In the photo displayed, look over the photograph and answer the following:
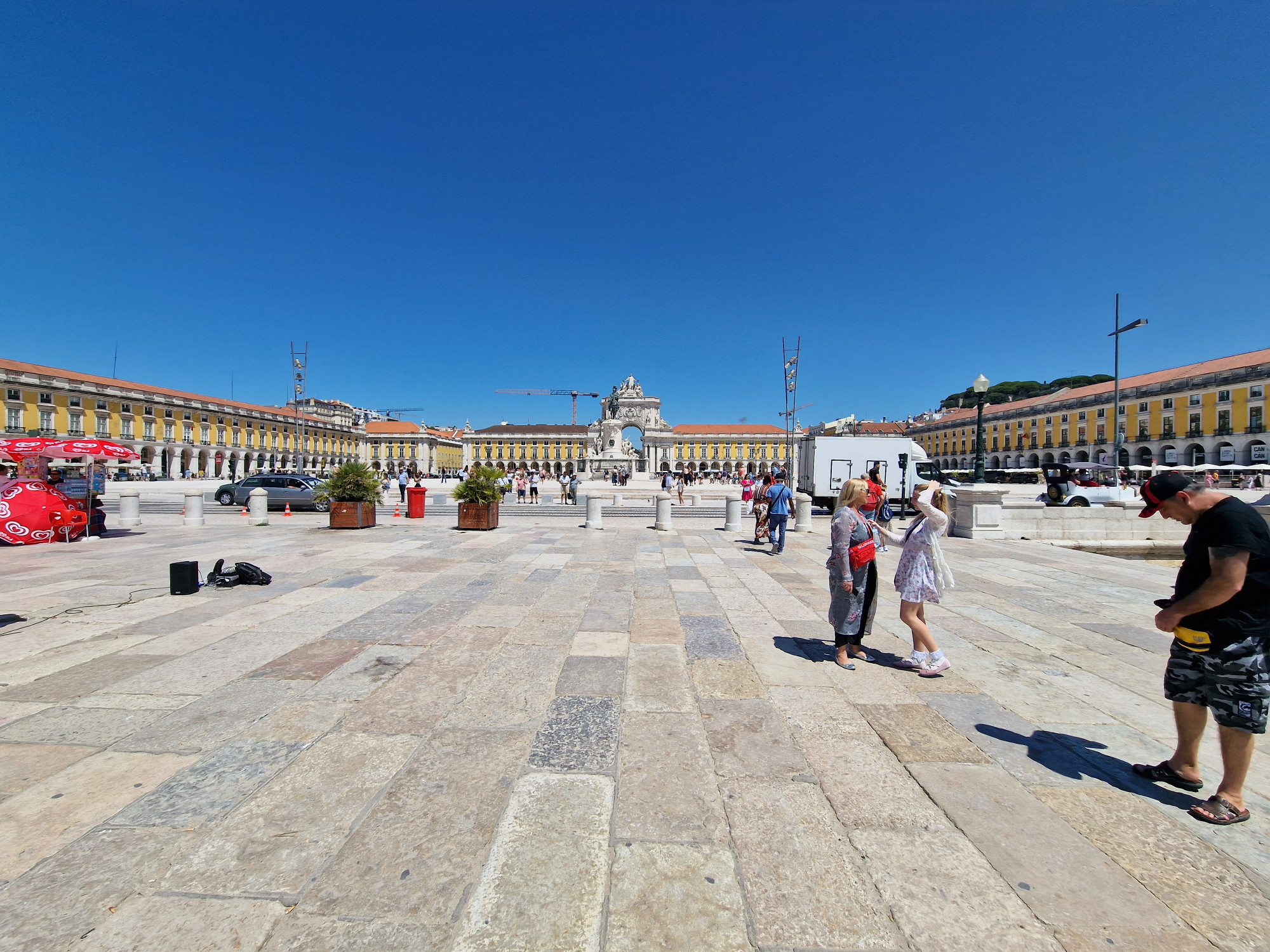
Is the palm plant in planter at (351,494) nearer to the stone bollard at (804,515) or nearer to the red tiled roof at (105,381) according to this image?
the stone bollard at (804,515)

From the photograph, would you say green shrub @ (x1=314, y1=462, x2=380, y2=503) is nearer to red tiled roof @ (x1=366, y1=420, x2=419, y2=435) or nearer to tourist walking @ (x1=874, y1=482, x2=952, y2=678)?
tourist walking @ (x1=874, y1=482, x2=952, y2=678)

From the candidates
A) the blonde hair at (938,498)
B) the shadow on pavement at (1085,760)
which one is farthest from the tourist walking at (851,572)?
the shadow on pavement at (1085,760)

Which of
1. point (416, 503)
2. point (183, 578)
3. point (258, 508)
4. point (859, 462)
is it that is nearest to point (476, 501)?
point (416, 503)

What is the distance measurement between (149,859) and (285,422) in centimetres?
8579

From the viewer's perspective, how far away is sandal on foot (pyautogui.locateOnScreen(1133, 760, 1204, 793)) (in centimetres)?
267

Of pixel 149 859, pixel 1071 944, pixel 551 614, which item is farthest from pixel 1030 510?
pixel 149 859

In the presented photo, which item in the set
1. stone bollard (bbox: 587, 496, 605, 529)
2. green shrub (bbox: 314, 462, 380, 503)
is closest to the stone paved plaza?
green shrub (bbox: 314, 462, 380, 503)

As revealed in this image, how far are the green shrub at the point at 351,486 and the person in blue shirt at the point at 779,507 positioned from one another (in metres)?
9.78

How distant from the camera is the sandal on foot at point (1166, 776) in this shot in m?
2.67

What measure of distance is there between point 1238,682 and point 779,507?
304 inches

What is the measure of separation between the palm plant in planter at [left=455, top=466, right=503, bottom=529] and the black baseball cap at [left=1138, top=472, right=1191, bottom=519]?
1236 cm

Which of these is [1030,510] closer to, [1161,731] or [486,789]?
→ [1161,731]

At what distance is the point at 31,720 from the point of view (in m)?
3.21

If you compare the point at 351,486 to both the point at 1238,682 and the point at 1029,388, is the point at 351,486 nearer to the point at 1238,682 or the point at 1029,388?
the point at 1238,682
